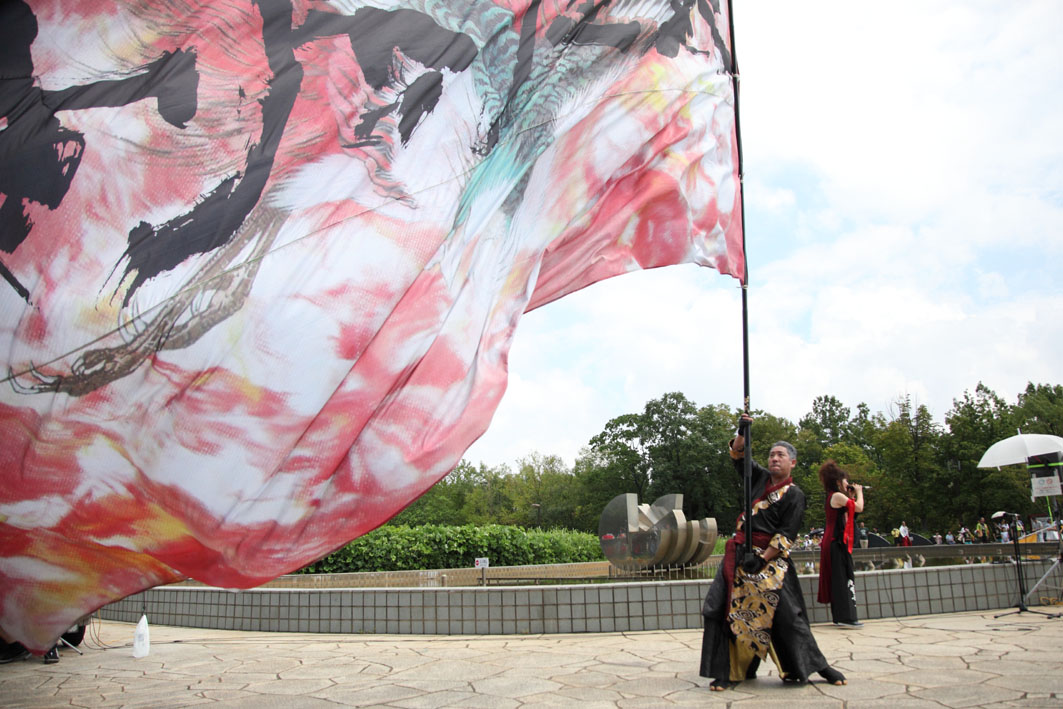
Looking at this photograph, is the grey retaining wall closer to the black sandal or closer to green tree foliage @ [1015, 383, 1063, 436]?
the black sandal

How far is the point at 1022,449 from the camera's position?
32.7 feet

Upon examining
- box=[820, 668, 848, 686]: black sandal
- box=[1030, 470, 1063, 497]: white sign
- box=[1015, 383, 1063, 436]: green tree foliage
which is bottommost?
box=[820, 668, 848, 686]: black sandal

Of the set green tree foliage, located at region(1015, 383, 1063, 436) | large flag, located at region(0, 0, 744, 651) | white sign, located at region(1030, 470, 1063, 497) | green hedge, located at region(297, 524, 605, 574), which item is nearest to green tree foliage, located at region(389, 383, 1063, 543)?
green tree foliage, located at region(1015, 383, 1063, 436)

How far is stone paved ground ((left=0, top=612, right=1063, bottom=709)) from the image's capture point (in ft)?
15.7

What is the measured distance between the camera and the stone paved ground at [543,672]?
479 cm

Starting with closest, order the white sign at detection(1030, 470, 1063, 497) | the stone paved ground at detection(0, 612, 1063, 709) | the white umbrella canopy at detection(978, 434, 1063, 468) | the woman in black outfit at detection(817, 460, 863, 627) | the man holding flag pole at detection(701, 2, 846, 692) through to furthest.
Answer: the stone paved ground at detection(0, 612, 1063, 709), the man holding flag pole at detection(701, 2, 846, 692), the woman in black outfit at detection(817, 460, 863, 627), the white sign at detection(1030, 470, 1063, 497), the white umbrella canopy at detection(978, 434, 1063, 468)

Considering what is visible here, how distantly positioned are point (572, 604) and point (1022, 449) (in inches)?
256

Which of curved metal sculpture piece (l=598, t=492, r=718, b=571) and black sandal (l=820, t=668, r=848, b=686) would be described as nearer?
black sandal (l=820, t=668, r=848, b=686)

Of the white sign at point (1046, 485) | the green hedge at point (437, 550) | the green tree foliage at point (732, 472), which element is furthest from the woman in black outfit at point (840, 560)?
the green tree foliage at point (732, 472)

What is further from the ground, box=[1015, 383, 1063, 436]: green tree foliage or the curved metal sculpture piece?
box=[1015, 383, 1063, 436]: green tree foliage

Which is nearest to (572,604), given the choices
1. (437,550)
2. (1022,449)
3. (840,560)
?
(840,560)

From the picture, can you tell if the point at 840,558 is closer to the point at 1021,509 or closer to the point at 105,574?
the point at 105,574

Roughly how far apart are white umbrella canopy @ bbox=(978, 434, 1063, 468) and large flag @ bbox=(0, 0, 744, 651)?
27.8ft

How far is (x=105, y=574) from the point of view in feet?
10.7
